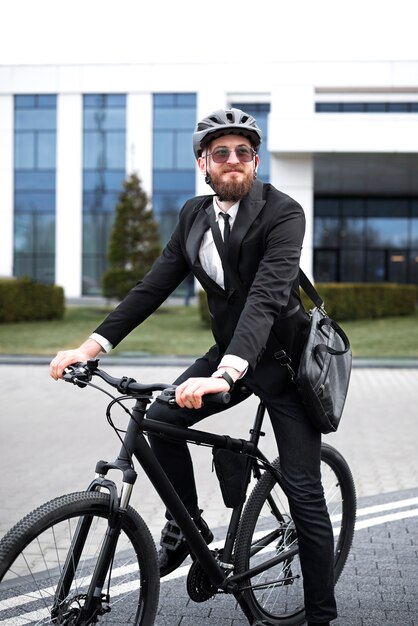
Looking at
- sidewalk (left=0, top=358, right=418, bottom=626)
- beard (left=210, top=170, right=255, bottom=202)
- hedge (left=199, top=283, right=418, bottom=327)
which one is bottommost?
sidewalk (left=0, top=358, right=418, bottom=626)

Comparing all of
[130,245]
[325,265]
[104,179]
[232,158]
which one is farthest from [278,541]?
[104,179]

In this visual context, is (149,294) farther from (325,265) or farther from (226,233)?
(325,265)

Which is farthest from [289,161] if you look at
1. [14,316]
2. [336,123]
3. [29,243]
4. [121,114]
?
[29,243]

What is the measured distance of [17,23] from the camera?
6.16 meters

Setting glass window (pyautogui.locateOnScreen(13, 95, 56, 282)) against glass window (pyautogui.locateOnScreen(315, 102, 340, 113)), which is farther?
glass window (pyautogui.locateOnScreen(13, 95, 56, 282))

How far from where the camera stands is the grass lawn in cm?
1709

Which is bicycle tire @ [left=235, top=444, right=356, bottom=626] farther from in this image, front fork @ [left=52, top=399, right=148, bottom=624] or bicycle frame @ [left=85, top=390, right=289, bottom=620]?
front fork @ [left=52, top=399, right=148, bottom=624]

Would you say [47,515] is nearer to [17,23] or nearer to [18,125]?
[17,23]

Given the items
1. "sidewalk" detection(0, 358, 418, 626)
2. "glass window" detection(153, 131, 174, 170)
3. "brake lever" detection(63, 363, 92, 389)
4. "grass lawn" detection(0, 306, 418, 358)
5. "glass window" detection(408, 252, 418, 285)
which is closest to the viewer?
"brake lever" detection(63, 363, 92, 389)

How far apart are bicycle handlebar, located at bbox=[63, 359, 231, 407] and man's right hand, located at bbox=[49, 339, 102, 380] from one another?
0.03 meters

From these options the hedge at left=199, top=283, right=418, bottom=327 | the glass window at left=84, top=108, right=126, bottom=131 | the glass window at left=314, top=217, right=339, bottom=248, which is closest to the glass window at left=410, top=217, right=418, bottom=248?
the glass window at left=314, top=217, right=339, bottom=248

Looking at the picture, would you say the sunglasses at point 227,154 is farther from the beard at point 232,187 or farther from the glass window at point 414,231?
the glass window at point 414,231

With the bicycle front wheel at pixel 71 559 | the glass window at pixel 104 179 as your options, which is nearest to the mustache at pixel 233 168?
the bicycle front wheel at pixel 71 559

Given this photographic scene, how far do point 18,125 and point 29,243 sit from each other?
557 centimetres
